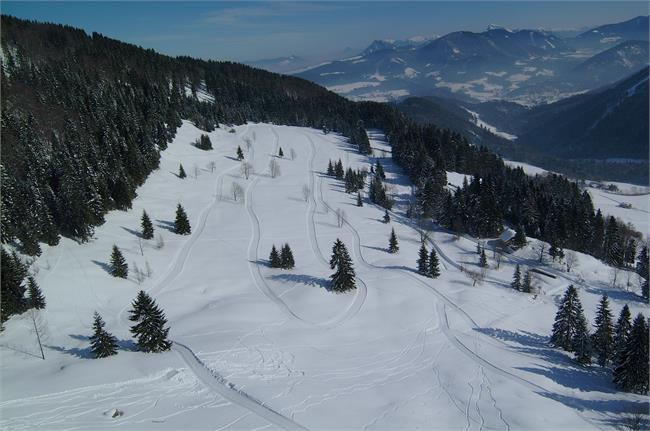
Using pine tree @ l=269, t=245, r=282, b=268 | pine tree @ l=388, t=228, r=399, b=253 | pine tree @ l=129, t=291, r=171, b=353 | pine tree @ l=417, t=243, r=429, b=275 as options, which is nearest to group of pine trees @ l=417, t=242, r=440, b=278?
pine tree @ l=417, t=243, r=429, b=275

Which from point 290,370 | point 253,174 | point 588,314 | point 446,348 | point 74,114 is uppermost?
point 74,114

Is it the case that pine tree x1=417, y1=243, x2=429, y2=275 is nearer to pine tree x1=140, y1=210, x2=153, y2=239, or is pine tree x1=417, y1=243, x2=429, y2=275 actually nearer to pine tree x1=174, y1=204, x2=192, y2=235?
pine tree x1=174, y1=204, x2=192, y2=235

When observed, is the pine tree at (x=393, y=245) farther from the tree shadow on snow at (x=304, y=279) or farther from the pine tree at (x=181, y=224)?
the pine tree at (x=181, y=224)

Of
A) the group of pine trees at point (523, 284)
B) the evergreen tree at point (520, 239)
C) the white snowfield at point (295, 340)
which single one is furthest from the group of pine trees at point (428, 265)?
the evergreen tree at point (520, 239)

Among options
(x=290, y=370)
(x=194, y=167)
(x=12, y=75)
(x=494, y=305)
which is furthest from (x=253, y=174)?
(x=290, y=370)

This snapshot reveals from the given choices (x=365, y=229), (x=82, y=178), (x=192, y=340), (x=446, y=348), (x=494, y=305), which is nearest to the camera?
(x=192, y=340)

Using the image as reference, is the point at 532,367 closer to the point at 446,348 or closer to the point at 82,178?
the point at 446,348

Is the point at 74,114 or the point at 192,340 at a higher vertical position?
the point at 74,114
